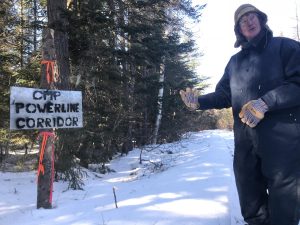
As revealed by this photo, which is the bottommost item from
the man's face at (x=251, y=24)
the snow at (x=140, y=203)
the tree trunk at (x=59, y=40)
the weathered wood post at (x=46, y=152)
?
the snow at (x=140, y=203)

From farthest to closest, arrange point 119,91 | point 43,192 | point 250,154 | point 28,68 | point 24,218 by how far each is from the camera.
Result: point 119,91 < point 28,68 < point 43,192 < point 24,218 < point 250,154

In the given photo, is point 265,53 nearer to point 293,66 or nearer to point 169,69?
point 293,66

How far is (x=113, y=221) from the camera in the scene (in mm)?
4469

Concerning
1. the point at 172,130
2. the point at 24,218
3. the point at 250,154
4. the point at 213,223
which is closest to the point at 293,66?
the point at 250,154

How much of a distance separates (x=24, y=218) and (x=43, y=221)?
0.50m

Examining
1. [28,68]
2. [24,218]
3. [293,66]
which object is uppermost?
[28,68]

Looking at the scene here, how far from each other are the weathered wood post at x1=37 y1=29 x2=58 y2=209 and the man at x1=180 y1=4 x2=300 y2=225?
337 cm

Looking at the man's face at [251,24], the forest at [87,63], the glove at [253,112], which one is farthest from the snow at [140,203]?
the man's face at [251,24]

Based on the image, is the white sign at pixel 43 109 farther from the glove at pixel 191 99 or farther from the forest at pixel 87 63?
the glove at pixel 191 99

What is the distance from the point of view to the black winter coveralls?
9.41ft

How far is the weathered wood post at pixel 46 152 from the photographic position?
591cm

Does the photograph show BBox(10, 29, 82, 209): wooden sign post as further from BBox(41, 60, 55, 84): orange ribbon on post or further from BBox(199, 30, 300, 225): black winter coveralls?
BBox(199, 30, 300, 225): black winter coveralls

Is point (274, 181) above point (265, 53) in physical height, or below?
below

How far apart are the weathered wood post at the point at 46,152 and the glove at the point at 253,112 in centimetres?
370
